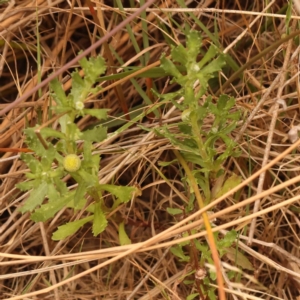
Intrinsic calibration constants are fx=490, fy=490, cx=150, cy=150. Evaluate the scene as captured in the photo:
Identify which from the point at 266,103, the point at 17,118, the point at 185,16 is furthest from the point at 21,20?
the point at 266,103

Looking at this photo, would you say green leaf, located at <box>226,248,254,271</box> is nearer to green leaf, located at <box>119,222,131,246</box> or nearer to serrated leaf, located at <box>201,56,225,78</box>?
green leaf, located at <box>119,222,131,246</box>

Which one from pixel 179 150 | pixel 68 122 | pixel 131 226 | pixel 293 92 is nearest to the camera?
pixel 68 122

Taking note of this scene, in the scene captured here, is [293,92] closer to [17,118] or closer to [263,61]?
[263,61]

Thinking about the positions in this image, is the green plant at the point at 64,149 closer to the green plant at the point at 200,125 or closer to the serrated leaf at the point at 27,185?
the serrated leaf at the point at 27,185

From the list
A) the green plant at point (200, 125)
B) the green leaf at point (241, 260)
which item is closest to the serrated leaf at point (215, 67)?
the green plant at point (200, 125)

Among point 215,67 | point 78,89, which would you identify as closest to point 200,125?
point 215,67

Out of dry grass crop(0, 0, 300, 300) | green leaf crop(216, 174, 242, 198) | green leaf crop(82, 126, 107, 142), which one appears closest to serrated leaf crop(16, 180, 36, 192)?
green leaf crop(82, 126, 107, 142)
